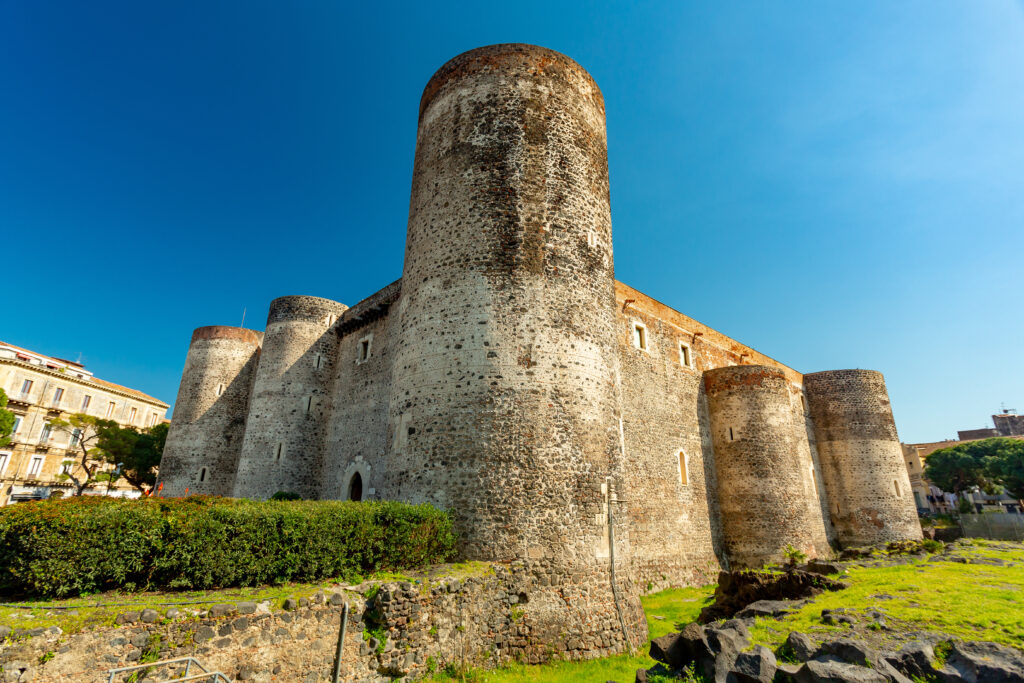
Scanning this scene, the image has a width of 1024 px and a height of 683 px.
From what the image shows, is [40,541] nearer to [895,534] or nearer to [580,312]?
[580,312]

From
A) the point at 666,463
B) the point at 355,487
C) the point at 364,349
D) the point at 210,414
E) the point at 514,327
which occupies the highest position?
the point at 364,349

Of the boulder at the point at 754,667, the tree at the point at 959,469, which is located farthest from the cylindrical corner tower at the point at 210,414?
the tree at the point at 959,469

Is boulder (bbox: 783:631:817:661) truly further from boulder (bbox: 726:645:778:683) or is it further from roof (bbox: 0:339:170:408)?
roof (bbox: 0:339:170:408)

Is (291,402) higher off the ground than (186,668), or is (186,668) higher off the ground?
(291,402)

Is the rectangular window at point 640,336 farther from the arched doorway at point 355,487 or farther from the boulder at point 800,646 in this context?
the boulder at point 800,646

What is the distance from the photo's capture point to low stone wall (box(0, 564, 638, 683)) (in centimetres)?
522

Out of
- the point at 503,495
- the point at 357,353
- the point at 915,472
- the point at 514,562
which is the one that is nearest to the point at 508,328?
the point at 503,495

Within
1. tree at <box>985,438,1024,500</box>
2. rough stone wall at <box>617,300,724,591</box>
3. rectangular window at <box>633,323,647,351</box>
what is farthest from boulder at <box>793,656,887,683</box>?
tree at <box>985,438,1024,500</box>

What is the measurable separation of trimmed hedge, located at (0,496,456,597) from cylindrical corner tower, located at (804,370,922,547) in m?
26.3

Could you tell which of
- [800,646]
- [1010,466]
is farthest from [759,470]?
[1010,466]

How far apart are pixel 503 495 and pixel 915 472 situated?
6255 centimetres

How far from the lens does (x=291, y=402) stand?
2095 cm

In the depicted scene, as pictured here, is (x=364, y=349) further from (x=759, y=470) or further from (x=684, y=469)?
(x=759, y=470)

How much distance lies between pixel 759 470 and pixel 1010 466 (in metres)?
35.0
